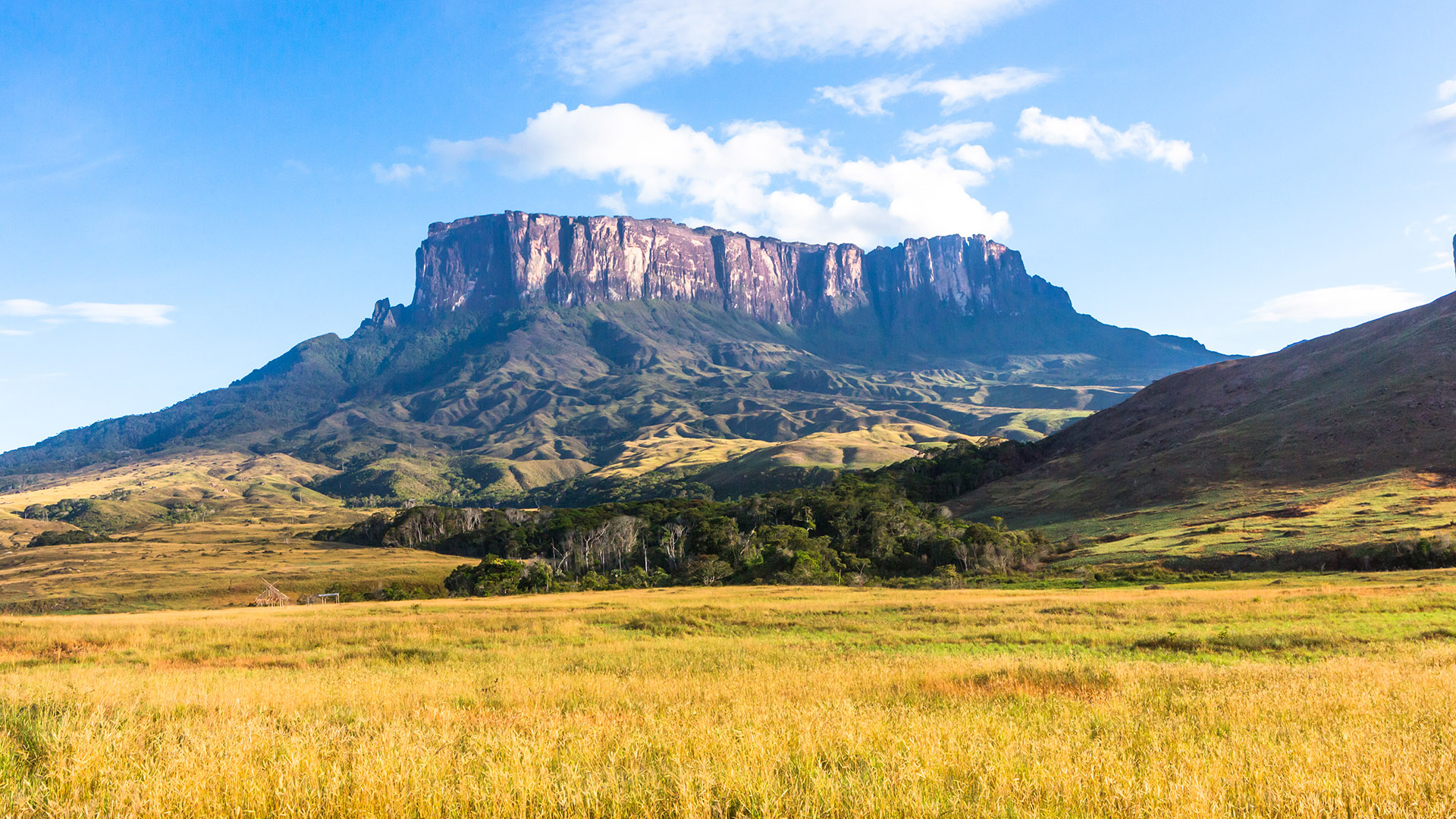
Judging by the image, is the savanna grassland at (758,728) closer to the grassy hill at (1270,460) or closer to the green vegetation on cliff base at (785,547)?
the green vegetation on cliff base at (785,547)

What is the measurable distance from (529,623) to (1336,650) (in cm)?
2421

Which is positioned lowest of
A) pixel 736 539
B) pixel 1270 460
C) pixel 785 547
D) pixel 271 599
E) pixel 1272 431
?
pixel 271 599

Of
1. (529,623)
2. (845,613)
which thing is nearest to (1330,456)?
(845,613)

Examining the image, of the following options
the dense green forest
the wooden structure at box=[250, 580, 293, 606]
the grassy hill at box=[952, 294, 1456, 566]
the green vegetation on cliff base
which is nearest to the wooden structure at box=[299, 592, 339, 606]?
the wooden structure at box=[250, 580, 293, 606]

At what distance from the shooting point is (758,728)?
8406mm

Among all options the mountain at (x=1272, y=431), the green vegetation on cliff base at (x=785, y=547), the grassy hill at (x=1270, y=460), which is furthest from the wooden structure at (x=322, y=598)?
the mountain at (x=1272, y=431)

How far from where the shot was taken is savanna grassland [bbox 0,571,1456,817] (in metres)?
5.85

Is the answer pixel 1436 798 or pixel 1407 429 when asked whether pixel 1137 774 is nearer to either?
pixel 1436 798

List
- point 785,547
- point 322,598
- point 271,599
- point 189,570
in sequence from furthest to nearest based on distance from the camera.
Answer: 1. point 189,570
2. point 785,547
3. point 322,598
4. point 271,599

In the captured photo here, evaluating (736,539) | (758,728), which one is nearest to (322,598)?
(736,539)

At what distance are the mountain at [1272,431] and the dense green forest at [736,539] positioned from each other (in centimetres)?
1310

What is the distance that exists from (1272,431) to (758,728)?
106 meters

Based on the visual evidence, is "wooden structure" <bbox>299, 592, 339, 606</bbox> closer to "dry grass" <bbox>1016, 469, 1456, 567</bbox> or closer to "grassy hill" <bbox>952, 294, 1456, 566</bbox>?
"dry grass" <bbox>1016, 469, 1456, 567</bbox>

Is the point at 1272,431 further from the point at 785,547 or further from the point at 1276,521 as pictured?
the point at 785,547
